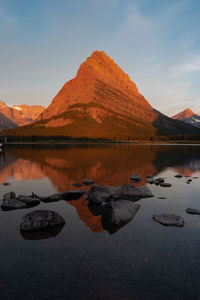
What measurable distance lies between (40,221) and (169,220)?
9.30 metres

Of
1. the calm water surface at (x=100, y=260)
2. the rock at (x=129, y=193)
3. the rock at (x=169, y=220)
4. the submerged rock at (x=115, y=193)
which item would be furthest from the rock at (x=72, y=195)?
the rock at (x=169, y=220)

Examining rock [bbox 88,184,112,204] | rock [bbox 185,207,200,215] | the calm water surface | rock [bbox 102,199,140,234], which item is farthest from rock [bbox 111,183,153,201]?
rock [bbox 185,207,200,215]

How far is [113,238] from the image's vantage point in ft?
41.8

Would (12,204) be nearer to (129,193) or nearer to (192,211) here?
(129,193)

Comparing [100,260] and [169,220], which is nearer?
[100,260]

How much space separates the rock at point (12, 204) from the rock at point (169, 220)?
11.7 metres

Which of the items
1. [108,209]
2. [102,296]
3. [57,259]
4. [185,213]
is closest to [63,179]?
[108,209]

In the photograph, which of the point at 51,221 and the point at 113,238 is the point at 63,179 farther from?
the point at 113,238

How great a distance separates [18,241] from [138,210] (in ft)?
32.2

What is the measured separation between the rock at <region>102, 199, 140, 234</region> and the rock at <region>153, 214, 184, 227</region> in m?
1.97

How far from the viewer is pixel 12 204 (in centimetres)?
1847

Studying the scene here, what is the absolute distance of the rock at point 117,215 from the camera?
14.7 m

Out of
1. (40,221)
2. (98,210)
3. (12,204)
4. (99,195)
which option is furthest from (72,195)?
(40,221)

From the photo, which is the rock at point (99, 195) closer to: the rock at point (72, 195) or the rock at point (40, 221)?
the rock at point (72, 195)
